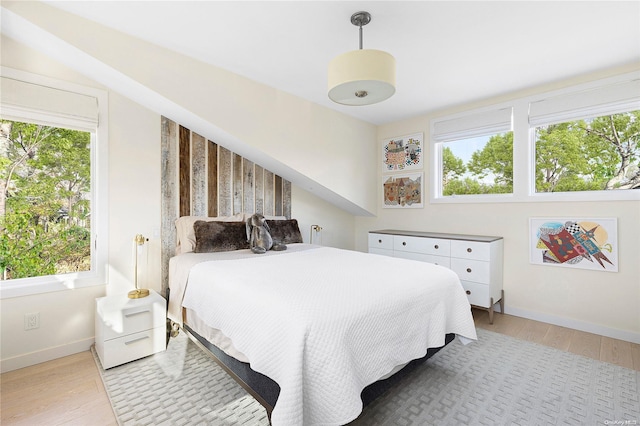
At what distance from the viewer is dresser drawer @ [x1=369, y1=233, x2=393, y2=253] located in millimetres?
3837

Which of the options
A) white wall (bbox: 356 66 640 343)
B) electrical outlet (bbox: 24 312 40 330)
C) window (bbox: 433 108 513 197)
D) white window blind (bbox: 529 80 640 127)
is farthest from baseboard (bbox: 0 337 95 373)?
white window blind (bbox: 529 80 640 127)

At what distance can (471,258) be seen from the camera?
3.07m

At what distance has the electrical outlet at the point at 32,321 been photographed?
218 centimetres

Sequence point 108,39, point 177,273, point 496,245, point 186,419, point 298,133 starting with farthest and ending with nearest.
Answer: point 298,133 → point 496,245 → point 177,273 → point 108,39 → point 186,419

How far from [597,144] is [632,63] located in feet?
2.33

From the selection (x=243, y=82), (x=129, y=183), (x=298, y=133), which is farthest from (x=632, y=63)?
(x=129, y=183)

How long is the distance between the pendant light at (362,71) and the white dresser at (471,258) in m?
1.96

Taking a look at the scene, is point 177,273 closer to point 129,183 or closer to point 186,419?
point 129,183

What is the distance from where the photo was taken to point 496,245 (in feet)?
10.2

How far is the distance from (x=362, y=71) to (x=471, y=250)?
225 centimetres

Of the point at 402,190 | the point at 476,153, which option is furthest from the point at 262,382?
the point at 476,153

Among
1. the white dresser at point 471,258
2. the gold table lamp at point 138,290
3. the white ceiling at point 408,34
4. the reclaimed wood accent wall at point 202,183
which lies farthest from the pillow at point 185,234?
the white dresser at point 471,258

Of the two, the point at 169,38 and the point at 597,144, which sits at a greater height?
the point at 169,38

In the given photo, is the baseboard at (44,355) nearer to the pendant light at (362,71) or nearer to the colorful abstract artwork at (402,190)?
the pendant light at (362,71)
